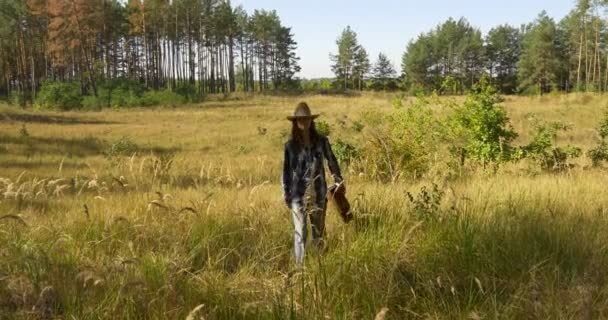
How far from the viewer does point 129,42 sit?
77.3m

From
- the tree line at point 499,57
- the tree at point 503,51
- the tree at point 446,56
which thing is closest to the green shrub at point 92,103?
the tree line at point 499,57

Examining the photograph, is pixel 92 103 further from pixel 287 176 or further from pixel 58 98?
pixel 287 176

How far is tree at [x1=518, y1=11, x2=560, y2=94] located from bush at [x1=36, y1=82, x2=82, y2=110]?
6009 cm

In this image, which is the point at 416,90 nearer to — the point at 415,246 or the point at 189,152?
the point at 415,246

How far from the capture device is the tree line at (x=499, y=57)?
76.2 meters

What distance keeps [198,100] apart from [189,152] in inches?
1552

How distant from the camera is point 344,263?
3.34 meters

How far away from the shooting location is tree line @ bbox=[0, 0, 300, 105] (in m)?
58.0

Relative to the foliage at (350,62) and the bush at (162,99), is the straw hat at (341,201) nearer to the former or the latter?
the bush at (162,99)

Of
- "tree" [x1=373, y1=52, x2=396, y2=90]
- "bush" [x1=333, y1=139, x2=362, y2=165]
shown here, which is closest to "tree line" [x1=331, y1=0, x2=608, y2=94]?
"tree" [x1=373, y1=52, x2=396, y2=90]

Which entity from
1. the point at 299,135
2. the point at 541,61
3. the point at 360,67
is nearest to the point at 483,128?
the point at 299,135

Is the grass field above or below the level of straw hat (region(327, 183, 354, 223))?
below

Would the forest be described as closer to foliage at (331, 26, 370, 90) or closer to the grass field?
foliage at (331, 26, 370, 90)

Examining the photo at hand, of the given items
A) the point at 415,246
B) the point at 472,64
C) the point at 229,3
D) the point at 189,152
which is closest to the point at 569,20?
the point at 472,64
